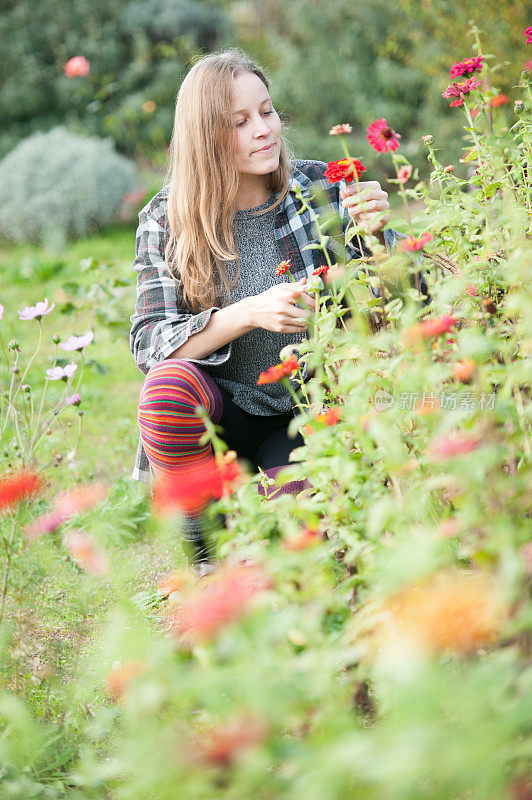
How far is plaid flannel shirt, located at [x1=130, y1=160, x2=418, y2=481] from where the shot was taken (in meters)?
1.79

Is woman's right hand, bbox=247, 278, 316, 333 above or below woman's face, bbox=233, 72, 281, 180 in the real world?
below

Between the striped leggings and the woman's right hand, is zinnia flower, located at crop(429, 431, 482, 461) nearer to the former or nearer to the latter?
the woman's right hand

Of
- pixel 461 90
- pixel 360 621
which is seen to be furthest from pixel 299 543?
pixel 461 90

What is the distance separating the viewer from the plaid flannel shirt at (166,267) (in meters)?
1.79

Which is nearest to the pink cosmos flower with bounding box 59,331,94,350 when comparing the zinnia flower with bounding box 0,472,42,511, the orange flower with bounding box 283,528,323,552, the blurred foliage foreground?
the blurred foliage foreground

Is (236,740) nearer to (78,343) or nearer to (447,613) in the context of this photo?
(447,613)

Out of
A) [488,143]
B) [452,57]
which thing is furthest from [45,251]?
[488,143]

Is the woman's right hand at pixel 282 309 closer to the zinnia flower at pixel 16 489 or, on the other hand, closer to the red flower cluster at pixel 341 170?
the red flower cluster at pixel 341 170

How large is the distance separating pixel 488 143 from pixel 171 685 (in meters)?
1.12

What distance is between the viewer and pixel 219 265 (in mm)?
1882

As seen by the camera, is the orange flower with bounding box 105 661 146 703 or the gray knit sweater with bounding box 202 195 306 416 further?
the gray knit sweater with bounding box 202 195 306 416

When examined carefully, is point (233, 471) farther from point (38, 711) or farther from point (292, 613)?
point (38, 711)

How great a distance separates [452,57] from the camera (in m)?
6.17

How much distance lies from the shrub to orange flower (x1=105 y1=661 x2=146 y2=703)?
4.76 meters
